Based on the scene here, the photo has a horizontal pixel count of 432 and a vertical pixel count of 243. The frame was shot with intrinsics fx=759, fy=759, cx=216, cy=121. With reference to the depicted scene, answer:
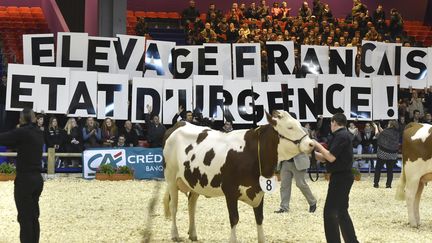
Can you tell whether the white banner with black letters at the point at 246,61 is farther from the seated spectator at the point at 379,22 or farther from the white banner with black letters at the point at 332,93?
the seated spectator at the point at 379,22

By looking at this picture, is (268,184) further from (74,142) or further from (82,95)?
(82,95)

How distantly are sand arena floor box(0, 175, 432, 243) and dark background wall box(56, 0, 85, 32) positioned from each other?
1332 centimetres

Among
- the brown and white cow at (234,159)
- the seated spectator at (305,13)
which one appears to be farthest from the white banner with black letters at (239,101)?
the brown and white cow at (234,159)

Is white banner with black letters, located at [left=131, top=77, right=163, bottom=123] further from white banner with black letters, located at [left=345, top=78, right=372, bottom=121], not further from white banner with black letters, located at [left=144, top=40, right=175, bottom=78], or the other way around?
white banner with black letters, located at [left=345, top=78, right=372, bottom=121]

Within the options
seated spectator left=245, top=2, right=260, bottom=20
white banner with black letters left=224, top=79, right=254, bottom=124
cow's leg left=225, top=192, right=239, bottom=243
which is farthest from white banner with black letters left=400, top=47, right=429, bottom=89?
cow's leg left=225, top=192, right=239, bottom=243

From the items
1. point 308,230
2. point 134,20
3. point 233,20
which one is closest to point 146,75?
point 233,20

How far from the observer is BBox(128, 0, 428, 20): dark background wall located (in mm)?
32500

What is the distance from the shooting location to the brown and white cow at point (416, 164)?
12.5 m

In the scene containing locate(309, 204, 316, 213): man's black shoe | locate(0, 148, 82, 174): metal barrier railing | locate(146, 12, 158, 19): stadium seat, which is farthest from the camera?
locate(146, 12, 158, 19): stadium seat

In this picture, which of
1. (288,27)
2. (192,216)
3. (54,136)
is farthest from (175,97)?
(192,216)

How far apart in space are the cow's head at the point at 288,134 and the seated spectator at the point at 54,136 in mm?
11432

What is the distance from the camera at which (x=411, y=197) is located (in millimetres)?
12516

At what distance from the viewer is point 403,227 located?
1247 cm

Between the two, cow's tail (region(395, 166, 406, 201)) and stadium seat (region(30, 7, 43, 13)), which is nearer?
cow's tail (region(395, 166, 406, 201))
